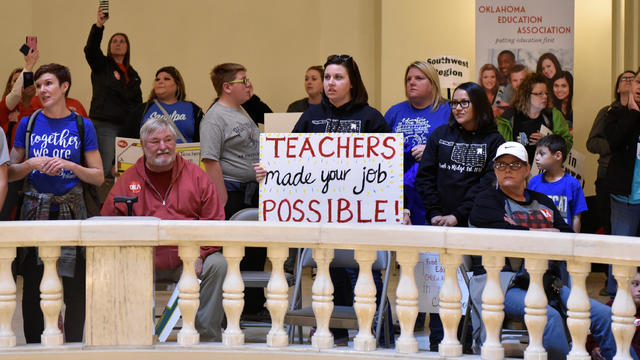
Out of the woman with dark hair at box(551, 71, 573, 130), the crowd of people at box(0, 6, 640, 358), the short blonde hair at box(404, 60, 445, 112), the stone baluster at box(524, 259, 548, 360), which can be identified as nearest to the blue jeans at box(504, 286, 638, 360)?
the crowd of people at box(0, 6, 640, 358)

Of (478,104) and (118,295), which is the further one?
(478,104)

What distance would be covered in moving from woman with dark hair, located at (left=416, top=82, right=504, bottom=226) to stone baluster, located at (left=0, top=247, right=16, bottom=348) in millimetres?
2467

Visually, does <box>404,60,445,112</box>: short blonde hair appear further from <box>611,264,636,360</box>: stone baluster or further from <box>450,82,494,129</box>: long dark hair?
<box>611,264,636,360</box>: stone baluster

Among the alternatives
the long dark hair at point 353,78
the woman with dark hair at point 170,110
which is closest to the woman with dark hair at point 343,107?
the long dark hair at point 353,78

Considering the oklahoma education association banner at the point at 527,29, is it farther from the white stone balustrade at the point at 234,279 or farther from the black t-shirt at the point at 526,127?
the white stone balustrade at the point at 234,279

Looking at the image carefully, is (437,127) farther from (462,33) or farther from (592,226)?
(462,33)

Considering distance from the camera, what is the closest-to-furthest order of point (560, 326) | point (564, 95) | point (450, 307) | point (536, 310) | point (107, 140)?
point (536, 310) < point (450, 307) < point (560, 326) < point (107, 140) < point (564, 95)

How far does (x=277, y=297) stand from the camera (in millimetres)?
5004

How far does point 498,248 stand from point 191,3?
783 cm

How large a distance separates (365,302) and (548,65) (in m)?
6.45

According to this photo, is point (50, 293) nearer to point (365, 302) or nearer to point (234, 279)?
point (234, 279)

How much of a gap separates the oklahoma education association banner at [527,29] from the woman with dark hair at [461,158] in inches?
184

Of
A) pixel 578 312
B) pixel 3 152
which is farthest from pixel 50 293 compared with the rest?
pixel 578 312

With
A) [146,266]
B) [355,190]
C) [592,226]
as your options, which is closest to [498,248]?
[355,190]
